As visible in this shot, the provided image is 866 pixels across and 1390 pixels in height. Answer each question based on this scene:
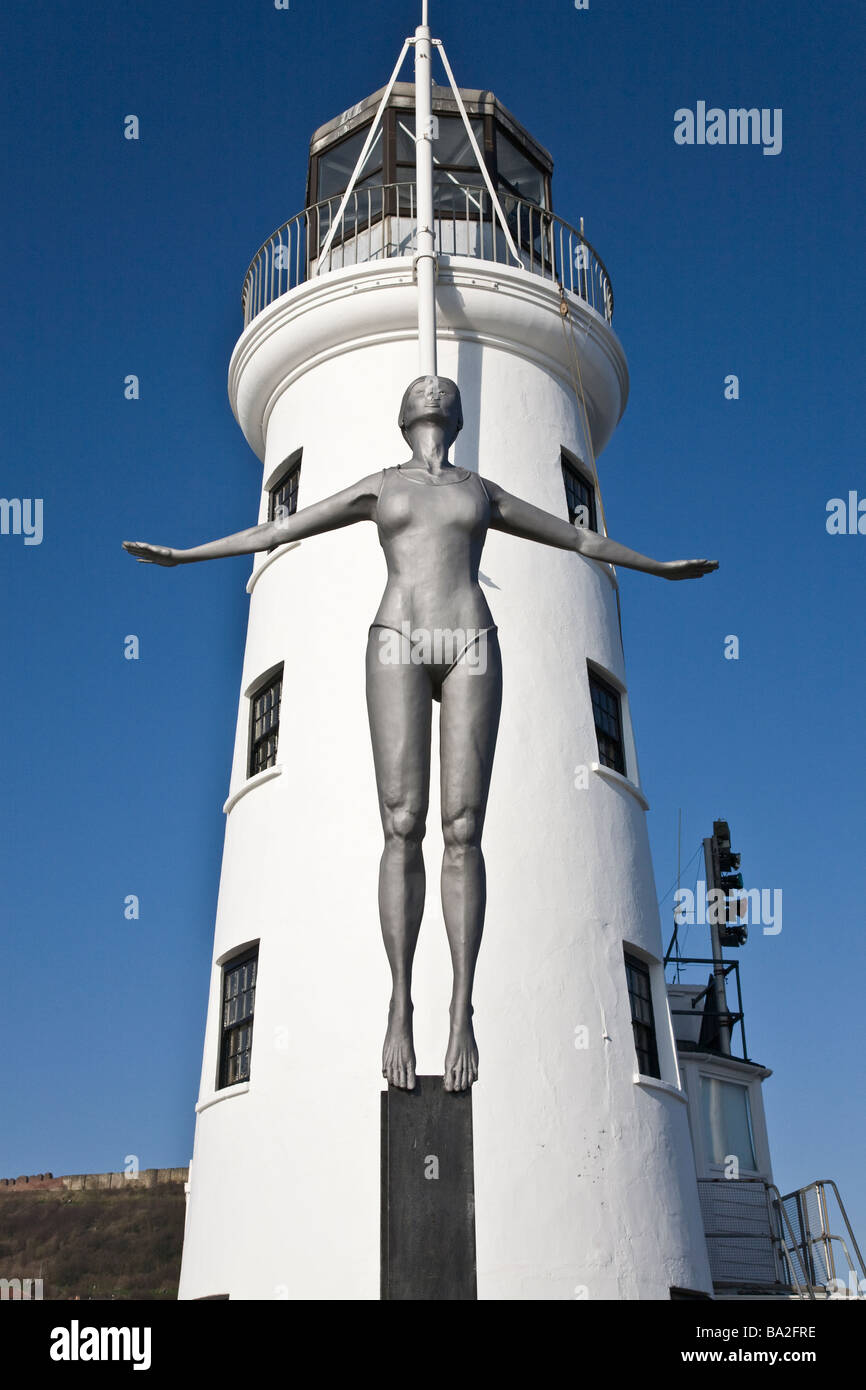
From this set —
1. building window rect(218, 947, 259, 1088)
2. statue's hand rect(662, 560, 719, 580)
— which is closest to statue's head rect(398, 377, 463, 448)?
statue's hand rect(662, 560, 719, 580)

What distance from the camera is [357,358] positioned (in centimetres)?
1905

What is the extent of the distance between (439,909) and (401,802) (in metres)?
7.76

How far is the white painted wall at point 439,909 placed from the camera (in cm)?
1418

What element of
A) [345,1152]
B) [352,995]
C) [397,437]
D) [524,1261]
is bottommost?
[524,1261]

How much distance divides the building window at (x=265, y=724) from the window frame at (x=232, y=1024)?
237 cm

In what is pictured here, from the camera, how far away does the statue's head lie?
8.25m

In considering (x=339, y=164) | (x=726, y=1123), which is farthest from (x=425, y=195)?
(x=726, y=1123)

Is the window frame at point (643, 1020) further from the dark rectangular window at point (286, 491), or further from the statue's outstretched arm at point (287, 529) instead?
the statue's outstretched arm at point (287, 529)

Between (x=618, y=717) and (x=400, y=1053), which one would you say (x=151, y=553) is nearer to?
(x=400, y=1053)

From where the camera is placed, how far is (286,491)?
19625 mm

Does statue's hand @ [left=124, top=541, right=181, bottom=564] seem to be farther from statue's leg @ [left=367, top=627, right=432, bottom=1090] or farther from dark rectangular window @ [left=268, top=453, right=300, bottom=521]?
dark rectangular window @ [left=268, top=453, right=300, bottom=521]
